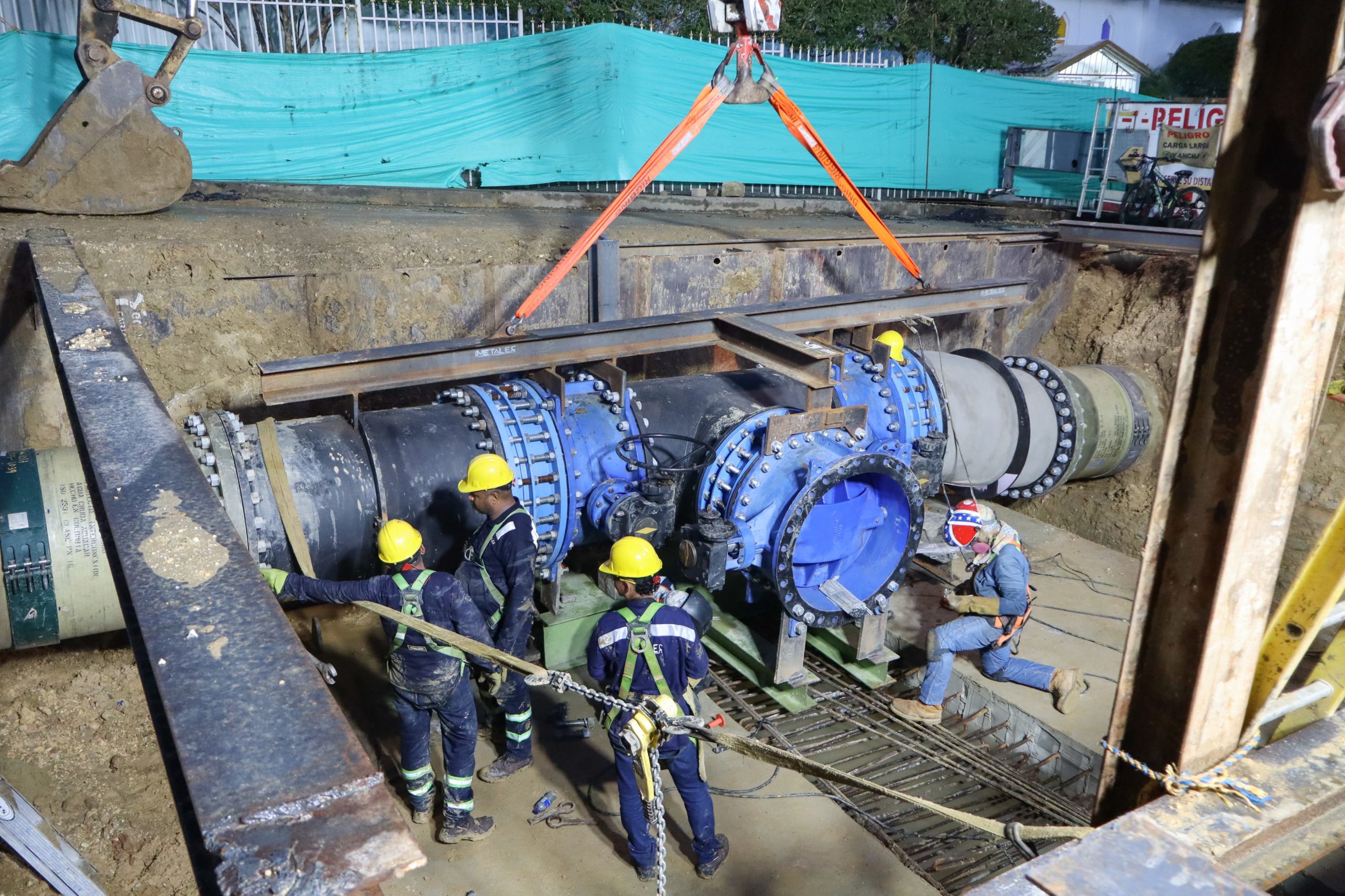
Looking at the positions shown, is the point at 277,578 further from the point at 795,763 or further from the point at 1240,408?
the point at 1240,408

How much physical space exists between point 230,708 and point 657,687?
9.24 ft

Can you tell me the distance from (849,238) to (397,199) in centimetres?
424

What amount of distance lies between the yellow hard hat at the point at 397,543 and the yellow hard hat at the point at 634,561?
2.75 ft

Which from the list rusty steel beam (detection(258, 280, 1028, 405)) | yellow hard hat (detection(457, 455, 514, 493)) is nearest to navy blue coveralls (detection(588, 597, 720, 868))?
yellow hard hat (detection(457, 455, 514, 493))

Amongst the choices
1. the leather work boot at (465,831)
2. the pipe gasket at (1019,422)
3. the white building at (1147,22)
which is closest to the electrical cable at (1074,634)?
the pipe gasket at (1019,422)

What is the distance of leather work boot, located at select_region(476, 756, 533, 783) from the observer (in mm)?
Answer: 4637

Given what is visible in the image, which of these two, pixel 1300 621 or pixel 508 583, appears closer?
pixel 1300 621

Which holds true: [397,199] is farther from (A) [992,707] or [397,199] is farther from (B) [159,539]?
(B) [159,539]

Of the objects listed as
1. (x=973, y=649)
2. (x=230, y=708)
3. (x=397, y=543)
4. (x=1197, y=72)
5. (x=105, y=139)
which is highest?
(x=1197, y=72)

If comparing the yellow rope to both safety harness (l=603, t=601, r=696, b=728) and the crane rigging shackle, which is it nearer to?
safety harness (l=603, t=601, r=696, b=728)

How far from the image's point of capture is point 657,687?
3844 mm

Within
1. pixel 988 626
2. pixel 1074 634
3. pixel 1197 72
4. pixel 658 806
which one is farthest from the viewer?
pixel 1197 72

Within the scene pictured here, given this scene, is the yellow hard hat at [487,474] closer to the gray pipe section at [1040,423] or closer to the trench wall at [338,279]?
the trench wall at [338,279]

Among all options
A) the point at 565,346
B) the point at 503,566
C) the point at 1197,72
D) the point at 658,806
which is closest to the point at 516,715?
the point at 503,566
